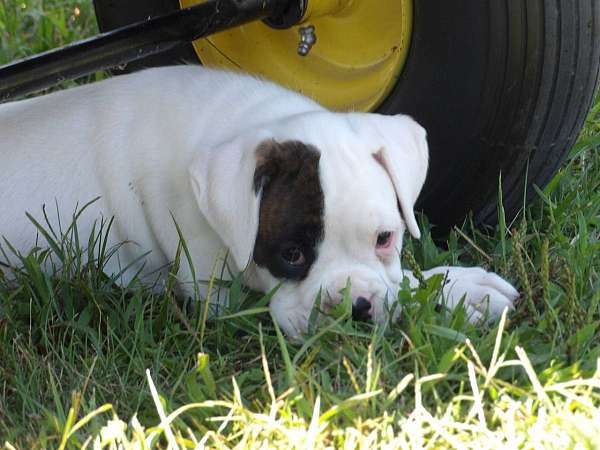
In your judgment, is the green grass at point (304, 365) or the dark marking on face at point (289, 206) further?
the dark marking on face at point (289, 206)

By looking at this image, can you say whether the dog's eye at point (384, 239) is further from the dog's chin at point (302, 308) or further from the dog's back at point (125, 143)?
the dog's back at point (125, 143)

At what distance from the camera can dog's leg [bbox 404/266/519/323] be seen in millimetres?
3260

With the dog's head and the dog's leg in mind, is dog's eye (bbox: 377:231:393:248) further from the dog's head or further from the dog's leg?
Answer: the dog's leg

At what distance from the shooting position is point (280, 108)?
3543mm

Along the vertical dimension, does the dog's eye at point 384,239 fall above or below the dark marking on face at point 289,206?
below

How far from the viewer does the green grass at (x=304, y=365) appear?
8.51 feet

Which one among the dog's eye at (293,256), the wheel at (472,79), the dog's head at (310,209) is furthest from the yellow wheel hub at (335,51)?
the dog's eye at (293,256)

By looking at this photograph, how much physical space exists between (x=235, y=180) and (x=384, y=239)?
447 mm

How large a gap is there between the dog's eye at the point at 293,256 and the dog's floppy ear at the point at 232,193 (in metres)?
0.09

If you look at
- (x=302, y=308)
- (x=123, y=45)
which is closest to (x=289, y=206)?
(x=302, y=308)

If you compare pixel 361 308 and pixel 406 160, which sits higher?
pixel 406 160

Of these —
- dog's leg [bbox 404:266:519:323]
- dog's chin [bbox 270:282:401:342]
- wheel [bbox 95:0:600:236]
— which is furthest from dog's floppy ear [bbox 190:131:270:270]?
wheel [bbox 95:0:600:236]

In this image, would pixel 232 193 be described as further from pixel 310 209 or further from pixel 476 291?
pixel 476 291

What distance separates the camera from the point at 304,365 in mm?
2869
